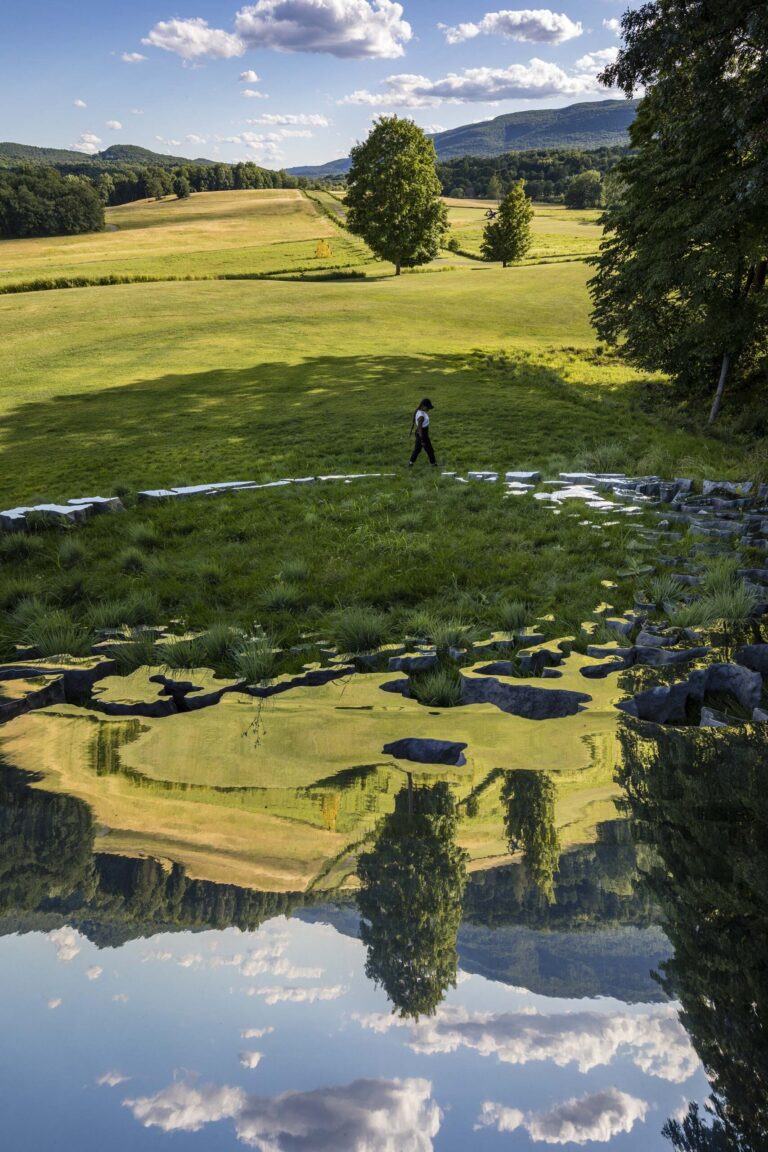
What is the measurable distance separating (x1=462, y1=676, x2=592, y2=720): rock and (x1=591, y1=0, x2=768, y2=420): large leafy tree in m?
15.3

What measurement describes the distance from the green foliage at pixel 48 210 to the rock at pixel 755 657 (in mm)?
130368

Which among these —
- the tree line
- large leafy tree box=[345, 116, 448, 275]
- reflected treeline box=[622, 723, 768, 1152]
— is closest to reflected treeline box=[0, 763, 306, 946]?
reflected treeline box=[622, 723, 768, 1152]

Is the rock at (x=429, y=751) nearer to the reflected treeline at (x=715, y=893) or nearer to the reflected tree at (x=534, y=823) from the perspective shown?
the reflected tree at (x=534, y=823)

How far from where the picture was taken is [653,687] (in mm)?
6742

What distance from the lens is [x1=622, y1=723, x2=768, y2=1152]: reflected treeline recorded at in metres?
2.88

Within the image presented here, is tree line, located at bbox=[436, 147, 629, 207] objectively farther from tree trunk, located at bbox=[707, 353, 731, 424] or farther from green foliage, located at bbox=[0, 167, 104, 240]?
tree trunk, located at bbox=[707, 353, 731, 424]

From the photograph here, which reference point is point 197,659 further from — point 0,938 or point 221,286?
point 221,286

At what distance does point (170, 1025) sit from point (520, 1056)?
1.50m

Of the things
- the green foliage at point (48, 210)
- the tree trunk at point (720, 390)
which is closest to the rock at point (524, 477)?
the tree trunk at point (720, 390)

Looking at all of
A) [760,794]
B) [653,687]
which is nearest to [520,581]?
[653,687]

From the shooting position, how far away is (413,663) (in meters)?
7.64

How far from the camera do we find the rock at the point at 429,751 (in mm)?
5750

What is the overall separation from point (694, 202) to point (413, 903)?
26.9 meters

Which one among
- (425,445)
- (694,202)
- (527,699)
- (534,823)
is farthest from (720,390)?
(534,823)
